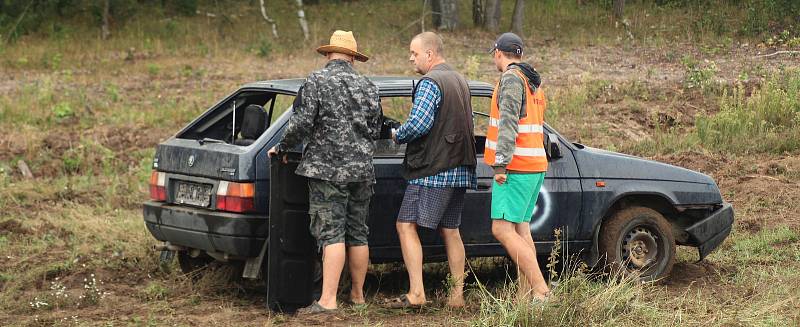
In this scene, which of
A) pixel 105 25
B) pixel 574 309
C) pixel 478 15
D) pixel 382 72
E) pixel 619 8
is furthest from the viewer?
pixel 478 15

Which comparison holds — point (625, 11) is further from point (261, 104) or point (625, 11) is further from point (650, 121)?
point (261, 104)

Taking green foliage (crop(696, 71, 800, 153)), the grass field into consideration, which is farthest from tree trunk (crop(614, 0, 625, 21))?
green foliage (crop(696, 71, 800, 153))

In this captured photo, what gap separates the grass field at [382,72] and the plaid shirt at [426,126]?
665 millimetres

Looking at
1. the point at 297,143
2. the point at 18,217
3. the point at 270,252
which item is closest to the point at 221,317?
the point at 270,252

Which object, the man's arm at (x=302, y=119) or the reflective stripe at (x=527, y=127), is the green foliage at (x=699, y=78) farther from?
the man's arm at (x=302, y=119)

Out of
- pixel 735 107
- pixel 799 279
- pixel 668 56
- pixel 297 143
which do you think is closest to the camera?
pixel 297 143

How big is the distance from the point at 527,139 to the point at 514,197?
364 millimetres

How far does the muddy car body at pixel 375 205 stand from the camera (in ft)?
23.6

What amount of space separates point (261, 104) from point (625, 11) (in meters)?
19.3

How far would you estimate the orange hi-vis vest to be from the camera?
7.06 m

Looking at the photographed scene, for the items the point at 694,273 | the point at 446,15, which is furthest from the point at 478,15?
the point at 694,273

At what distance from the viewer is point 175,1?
29.5 metres

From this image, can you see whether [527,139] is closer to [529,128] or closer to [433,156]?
[529,128]

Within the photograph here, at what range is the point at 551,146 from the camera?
309 inches
